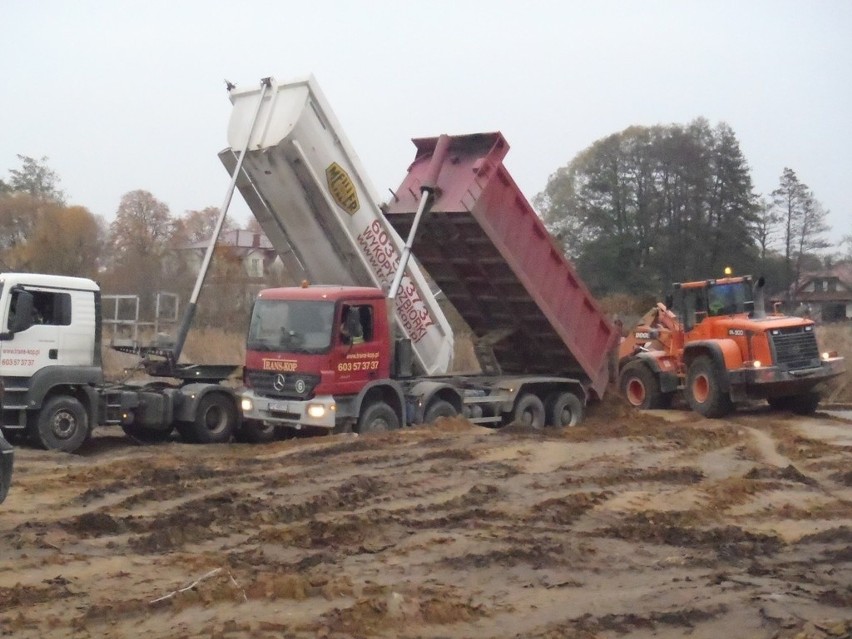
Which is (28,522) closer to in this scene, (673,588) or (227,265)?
(673,588)

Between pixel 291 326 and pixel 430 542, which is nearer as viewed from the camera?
pixel 430 542

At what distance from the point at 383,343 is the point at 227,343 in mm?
10756

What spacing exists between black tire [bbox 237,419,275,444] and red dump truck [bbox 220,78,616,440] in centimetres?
3

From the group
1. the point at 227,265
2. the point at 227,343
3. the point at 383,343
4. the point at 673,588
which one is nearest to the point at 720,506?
Answer: the point at 673,588

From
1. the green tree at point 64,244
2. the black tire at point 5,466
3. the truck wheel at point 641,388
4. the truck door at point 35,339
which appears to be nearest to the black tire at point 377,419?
the truck door at point 35,339

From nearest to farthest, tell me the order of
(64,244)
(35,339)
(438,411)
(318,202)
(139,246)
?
1. (35,339)
2. (438,411)
3. (318,202)
4. (64,244)
5. (139,246)

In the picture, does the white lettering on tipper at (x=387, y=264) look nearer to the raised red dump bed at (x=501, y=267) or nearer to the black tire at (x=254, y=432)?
the raised red dump bed at (x=501, y=267)

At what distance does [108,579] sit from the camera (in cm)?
678

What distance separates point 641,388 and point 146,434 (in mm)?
9076

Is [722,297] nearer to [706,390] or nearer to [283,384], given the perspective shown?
[706,390]

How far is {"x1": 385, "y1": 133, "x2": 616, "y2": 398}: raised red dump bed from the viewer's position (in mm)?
14305

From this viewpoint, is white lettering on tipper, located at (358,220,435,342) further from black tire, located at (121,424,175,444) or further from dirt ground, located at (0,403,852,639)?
black tire, located at (121,424,175,444)

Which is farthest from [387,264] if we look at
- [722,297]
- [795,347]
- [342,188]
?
[795,347]

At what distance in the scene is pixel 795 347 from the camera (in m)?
17.1
